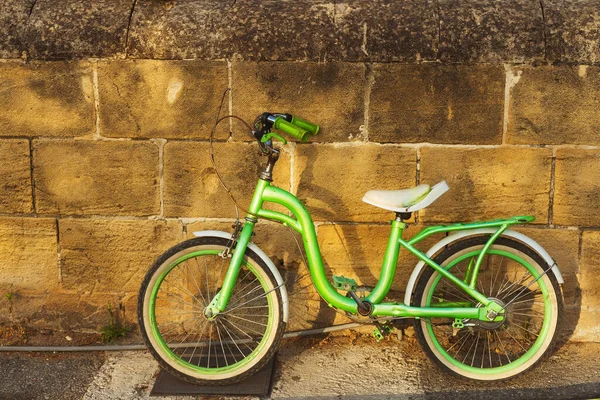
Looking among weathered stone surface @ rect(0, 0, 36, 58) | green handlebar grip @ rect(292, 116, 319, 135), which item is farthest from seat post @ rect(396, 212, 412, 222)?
weathered stone surface @ rect(0, 0, 36, 58)

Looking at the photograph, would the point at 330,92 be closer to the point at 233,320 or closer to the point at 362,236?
the point at 362,236

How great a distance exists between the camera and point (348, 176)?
4.36m

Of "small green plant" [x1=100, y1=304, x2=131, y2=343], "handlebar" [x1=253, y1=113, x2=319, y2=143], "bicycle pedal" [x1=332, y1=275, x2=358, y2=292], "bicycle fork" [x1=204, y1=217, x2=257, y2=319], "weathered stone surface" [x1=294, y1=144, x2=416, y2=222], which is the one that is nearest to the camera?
"handlebar" [x1=253, y1=113, x2=319, y2=143]

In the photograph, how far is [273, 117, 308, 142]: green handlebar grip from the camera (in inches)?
153

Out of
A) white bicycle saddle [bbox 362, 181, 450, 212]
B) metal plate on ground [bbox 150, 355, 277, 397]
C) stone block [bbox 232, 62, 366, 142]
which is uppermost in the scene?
stone block [bbox 232, 62, 366, 142]

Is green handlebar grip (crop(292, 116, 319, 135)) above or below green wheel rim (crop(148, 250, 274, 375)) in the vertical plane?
above

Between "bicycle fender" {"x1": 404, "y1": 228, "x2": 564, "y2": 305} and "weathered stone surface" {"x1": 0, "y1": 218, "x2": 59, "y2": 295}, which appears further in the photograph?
"weathered stone surface" {"x1": 0, "y1": 218, "x2": 59, "y2": 295}

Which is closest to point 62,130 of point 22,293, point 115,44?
point 115,44

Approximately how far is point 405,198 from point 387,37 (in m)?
0.92

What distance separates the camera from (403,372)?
14.0ft

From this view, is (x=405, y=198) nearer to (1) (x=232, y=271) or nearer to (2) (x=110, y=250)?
(1) (x=232, y=271)

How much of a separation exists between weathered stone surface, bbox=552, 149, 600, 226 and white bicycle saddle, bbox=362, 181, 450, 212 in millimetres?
821

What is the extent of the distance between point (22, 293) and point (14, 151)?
0.89 meters

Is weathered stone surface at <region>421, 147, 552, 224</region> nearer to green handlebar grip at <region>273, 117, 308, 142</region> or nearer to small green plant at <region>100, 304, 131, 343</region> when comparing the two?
green handlebar grip at <region>273, 117, 308, 142</region>
